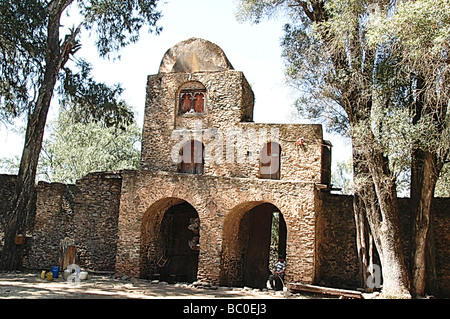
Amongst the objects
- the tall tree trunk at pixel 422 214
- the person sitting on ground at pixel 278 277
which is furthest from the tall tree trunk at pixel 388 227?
the person sitting on ground at pixel 278 277

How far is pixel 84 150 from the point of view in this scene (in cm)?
2791

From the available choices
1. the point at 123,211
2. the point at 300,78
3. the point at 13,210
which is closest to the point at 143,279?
the point at 123,211

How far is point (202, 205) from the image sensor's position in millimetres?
15414

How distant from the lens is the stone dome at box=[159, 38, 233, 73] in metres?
18.2

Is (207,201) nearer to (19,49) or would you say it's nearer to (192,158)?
(192,158)

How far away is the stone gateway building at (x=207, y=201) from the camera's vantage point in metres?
15.1

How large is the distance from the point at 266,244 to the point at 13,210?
975 centimetres

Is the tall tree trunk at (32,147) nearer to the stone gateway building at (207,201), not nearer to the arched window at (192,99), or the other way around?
the stone gateway building at (207,201)

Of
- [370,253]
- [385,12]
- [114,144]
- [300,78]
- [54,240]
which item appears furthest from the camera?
[114,144]

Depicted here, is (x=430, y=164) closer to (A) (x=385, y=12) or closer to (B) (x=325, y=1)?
(A) (x=385, y=12)

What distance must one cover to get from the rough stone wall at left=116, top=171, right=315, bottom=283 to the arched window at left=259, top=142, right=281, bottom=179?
1822 millimetres

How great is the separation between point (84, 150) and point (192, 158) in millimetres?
12319

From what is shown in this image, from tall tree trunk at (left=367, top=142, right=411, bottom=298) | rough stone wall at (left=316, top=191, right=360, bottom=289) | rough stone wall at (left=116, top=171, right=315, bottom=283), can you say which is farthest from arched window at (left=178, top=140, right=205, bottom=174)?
tall tree trunk at (left=367, top=142, right=411, bottom=298)

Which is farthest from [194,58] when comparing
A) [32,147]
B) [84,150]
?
[84,150]
